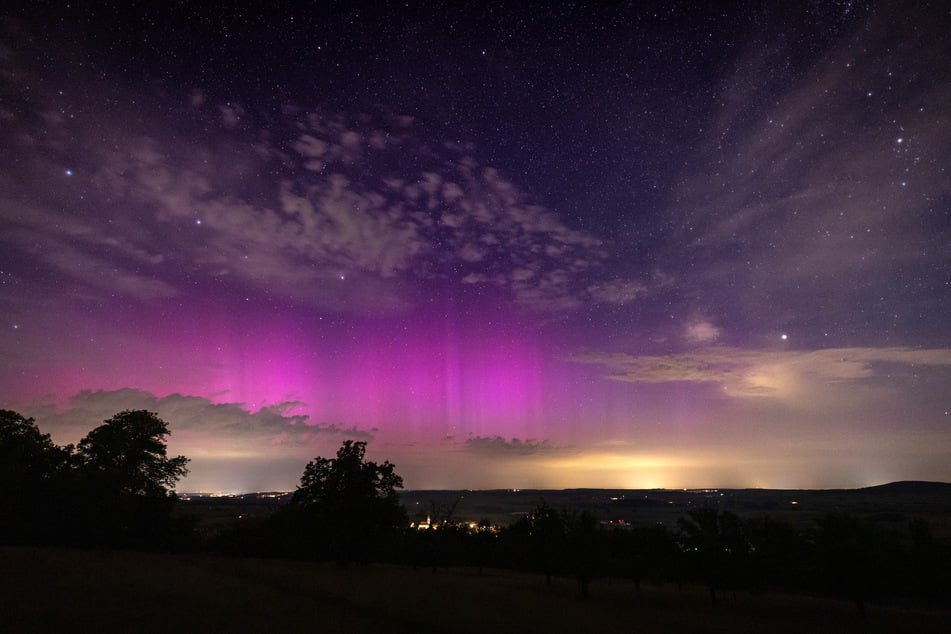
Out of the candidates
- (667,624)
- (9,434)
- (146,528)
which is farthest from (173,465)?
(667,624)

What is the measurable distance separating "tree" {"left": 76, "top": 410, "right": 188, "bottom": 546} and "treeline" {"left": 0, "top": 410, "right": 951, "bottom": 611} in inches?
4.0

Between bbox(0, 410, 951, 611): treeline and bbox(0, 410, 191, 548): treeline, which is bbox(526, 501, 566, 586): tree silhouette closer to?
bbox(0, 410, 951, 611): treeline

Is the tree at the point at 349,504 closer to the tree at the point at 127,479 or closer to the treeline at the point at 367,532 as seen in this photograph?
the treeline at the point at 367,532

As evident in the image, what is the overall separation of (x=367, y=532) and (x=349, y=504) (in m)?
3.10

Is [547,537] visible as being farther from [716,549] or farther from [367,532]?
[367,532]

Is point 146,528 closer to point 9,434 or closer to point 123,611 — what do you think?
point 9,434

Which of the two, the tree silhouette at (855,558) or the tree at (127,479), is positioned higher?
the tree at (127,479)

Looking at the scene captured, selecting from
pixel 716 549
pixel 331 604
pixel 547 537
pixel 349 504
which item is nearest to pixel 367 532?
pixel 349 504

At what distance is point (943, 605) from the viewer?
146ft

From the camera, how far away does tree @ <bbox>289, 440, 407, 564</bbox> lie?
44312 mm

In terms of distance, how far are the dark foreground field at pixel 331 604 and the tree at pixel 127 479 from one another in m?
5.95

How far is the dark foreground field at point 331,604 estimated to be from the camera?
18.3 metres

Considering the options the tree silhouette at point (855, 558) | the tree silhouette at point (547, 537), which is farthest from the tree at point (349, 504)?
the tree silhouette at point (855, 558)

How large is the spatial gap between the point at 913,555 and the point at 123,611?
215 feet
